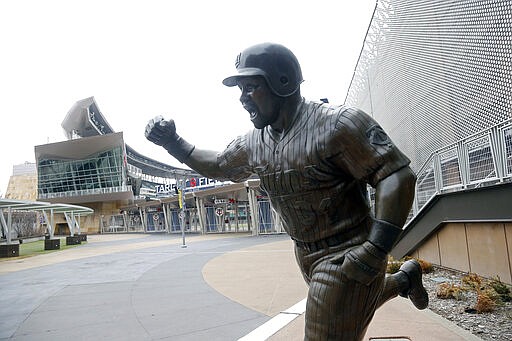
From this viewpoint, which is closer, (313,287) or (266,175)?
(313,287)

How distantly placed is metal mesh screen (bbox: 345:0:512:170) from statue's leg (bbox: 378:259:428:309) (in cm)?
500

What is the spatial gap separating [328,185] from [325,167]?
0.28 ft

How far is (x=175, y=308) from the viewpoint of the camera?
5867 mm

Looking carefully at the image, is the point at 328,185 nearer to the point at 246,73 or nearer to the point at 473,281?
the point at 246,73

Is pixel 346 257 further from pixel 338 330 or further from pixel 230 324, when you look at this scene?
pixel 230 324

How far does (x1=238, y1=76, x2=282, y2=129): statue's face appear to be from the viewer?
5.95 ft

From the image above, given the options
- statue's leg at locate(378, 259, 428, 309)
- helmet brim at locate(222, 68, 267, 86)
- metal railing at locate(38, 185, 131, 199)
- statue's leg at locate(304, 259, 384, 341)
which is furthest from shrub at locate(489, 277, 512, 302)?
metal railing at locate(38, 185, 131, 199)

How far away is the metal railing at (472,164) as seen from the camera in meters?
5.89

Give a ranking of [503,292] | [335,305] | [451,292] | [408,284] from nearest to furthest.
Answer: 1. [335,305]
2. [408,284]
3. [503,292]
4. [451,292]

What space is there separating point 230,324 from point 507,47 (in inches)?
263

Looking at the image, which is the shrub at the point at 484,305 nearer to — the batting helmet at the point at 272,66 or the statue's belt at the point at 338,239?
the statue's belt at the point at 338,239

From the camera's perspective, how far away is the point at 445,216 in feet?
24.5

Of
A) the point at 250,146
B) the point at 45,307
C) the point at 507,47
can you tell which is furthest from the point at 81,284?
the point at 507,47

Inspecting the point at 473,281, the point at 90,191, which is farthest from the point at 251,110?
the point at 90,191
